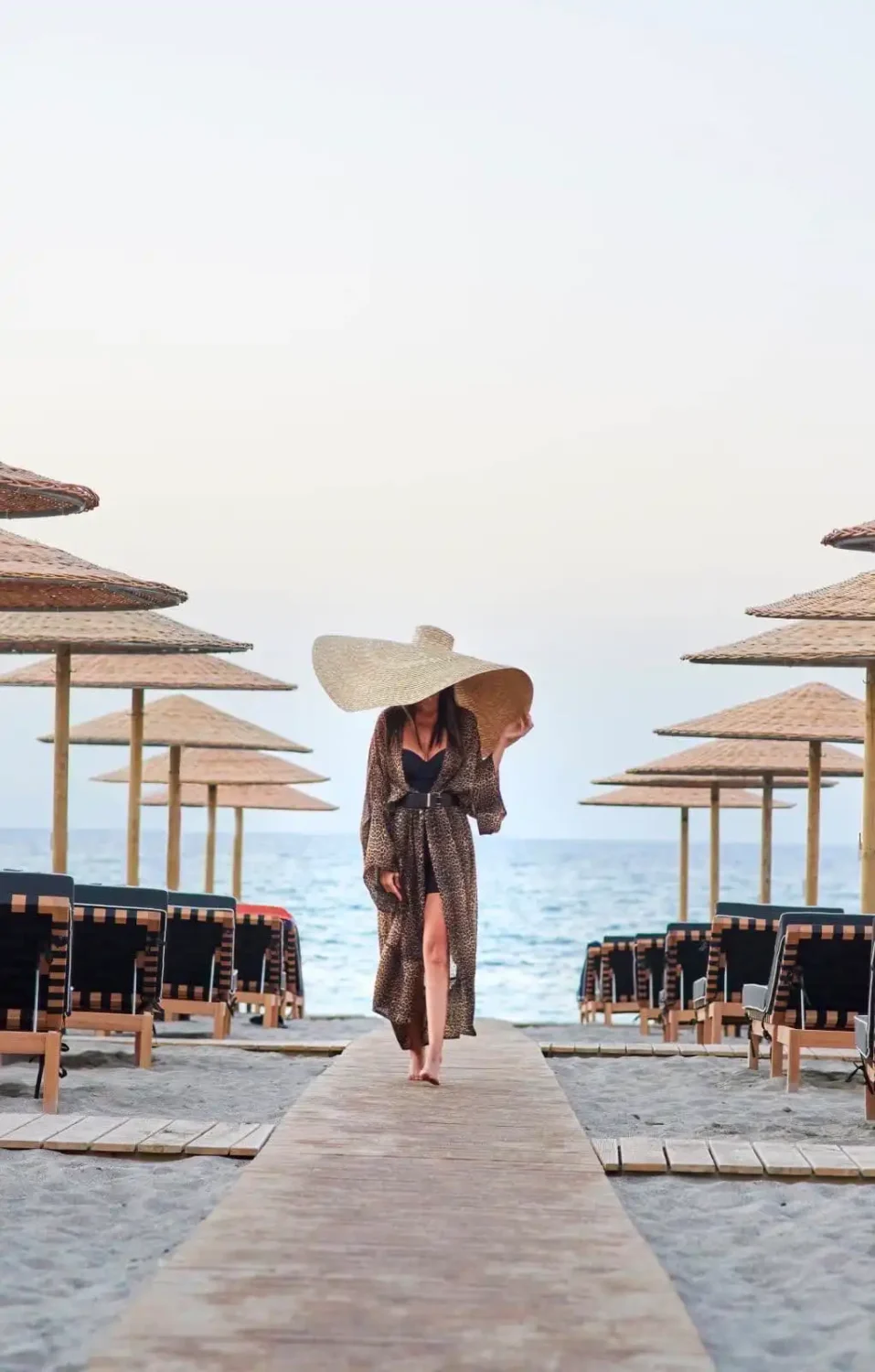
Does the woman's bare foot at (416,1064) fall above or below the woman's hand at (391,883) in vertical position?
below

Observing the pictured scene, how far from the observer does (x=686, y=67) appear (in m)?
17.8

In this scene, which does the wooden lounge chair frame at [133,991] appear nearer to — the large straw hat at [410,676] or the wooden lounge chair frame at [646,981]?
the large straw hat at [410,676]

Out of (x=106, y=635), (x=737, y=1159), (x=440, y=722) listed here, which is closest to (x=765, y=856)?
(x=106, y=635)

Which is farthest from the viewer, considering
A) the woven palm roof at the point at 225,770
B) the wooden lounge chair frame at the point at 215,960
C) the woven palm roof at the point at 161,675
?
the woven palm roof at the point at 225,770

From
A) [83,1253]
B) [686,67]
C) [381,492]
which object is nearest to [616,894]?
[381,492]

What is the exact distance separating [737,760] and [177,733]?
4564mm

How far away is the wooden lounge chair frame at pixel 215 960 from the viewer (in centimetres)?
906

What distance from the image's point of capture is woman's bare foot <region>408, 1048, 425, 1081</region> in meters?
6.28

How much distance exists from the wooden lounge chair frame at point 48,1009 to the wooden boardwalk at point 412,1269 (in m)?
1.34

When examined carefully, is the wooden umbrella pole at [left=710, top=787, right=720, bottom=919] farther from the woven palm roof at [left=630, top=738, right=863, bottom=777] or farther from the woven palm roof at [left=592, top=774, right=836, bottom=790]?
the woven palm roof at [left=630, top=738, right=863, bottom=777]

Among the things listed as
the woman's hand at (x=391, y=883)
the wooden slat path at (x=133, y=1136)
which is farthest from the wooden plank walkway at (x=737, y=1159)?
the woman's hand at (x=391, y=883)

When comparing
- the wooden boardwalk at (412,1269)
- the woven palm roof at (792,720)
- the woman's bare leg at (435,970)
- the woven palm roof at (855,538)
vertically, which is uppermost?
the woven palm roof at (855,538)

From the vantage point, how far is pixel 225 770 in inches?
726

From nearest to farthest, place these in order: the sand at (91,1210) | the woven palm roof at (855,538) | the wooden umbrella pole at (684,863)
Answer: the sand at (91,1210)
the woven palm roof at (855,538)
the wooden umbrella pole at (684,863)
